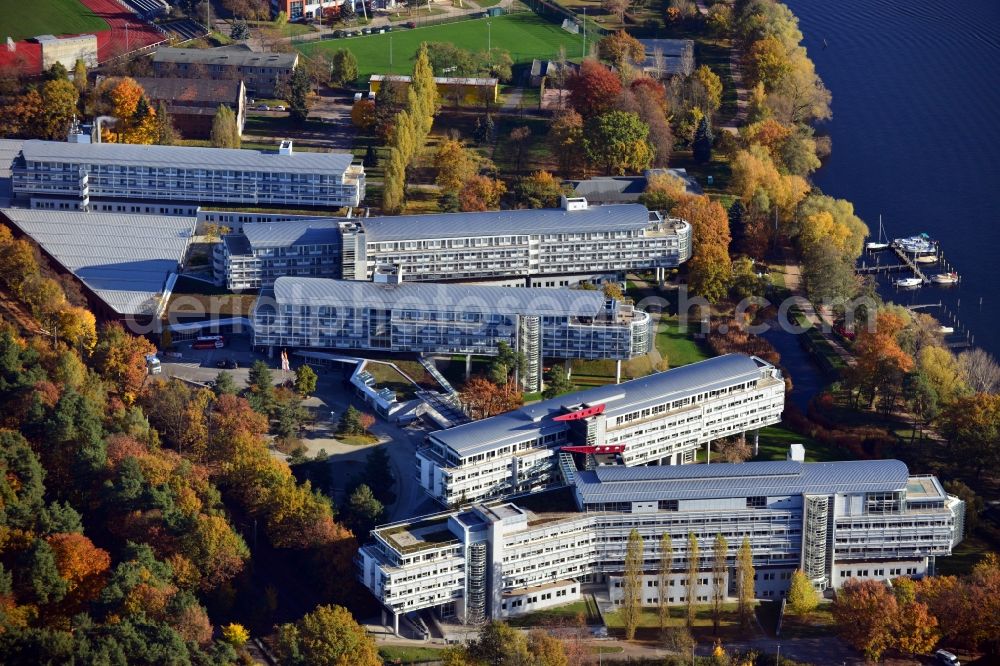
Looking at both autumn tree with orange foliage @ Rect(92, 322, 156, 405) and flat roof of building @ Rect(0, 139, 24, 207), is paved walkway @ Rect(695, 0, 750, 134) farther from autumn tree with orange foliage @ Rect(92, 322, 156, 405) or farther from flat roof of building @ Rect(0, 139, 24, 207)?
autumn tree with orange foliage @ Rect(92, 322, 156, 405)

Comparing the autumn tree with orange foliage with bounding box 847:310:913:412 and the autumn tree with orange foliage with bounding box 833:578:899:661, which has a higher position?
the autumn tree with orange foliage with bounding box 847:310:913:412

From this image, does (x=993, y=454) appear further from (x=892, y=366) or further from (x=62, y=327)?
(x=62, y=327)

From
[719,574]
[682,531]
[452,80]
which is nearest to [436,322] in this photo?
[682,531]

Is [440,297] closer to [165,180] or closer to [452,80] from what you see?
[165,180]

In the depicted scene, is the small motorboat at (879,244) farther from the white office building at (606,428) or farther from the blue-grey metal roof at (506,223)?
the white office building at (606,428)

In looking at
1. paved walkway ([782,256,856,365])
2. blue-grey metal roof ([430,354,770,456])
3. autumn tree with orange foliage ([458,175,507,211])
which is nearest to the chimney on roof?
autumn tree with orange foliage ([458,175,507,211])

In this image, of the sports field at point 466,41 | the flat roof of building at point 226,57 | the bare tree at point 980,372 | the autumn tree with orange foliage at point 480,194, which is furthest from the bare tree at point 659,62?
the bare tree at point 980,372
